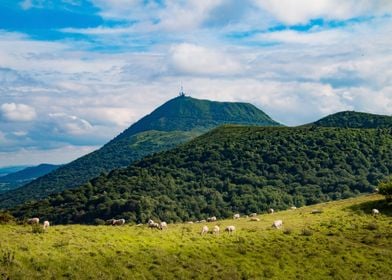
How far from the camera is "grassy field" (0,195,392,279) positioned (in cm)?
4322

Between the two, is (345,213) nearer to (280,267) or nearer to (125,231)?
(280,267)

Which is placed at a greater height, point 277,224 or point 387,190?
point 387,190

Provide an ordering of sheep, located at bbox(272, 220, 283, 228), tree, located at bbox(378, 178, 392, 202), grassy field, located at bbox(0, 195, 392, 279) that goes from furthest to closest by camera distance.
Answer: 1. tree, located at bbox(378, 178, 392, 202)
2. sheep, located at bbox(272, 220, 283, 228)
3. grassy field, located at bbox(0, 195, 392, 279)

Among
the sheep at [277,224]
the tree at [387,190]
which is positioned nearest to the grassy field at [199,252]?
the sheep at [277,224]

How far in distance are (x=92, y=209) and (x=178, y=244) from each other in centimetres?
12613

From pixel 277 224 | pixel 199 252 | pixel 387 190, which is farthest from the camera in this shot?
pixel 387 190

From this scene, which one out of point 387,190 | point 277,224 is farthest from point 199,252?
point 387,190

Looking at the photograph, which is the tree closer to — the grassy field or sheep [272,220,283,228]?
the grassy field

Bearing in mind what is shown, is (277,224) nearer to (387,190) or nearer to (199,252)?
(199,252)

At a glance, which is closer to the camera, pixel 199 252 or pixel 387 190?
pixel 199 252

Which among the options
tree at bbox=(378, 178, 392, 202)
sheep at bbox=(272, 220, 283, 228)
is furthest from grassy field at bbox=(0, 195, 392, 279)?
tree at bbox=(378, 178, 392, 202)

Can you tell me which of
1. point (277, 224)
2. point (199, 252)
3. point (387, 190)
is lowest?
point (199, 252)

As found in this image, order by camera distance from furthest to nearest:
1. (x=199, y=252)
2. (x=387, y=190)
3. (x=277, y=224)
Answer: (x=387, y=190) → (x=277, y=224) → (x=199, y=252)

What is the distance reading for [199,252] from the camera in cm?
5003
